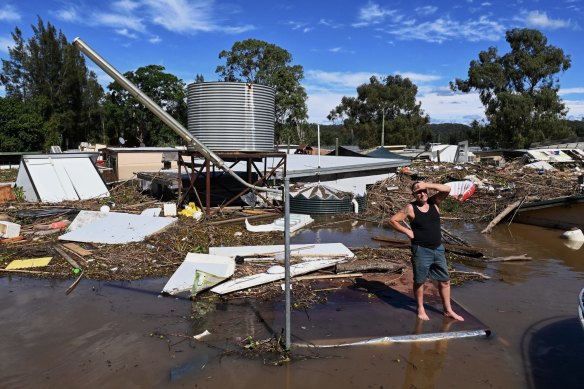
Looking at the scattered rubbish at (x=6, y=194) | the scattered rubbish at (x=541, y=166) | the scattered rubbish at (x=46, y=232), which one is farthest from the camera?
the scattered rubbish at (x=541, y=166)

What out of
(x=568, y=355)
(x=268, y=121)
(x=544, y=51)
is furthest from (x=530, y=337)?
(x=544, y=51)

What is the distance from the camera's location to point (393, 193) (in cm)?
1758

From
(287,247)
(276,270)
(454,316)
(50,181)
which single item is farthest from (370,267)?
(50,181)

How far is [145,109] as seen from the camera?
52938mm

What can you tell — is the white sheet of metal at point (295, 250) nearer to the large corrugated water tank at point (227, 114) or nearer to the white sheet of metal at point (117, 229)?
the white sheet of metal at point (117, 229)

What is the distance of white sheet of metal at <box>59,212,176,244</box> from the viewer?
9750 millimetres

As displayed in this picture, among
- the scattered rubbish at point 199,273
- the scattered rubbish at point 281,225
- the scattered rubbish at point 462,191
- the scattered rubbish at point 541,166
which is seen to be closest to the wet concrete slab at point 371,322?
the scattered rubbish at point 199,273

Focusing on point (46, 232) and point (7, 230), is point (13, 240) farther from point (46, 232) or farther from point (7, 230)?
point (46, 232)

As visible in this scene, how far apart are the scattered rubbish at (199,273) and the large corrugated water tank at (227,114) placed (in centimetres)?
530

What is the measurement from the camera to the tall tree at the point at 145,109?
53500mm

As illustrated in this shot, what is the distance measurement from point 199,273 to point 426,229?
139 inches

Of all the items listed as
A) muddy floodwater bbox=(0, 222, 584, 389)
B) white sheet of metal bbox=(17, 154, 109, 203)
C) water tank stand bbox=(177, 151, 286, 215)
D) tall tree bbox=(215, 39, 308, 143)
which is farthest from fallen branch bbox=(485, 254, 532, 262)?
tall tree bbox=(215, 39, 308, 143)

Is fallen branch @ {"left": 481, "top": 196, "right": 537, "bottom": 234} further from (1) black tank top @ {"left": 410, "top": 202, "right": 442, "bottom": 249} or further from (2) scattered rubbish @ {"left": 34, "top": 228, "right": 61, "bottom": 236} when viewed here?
(2) scattered rubbish @ {"left": 34, "top": 228, "right": 61, "bottom": 236}

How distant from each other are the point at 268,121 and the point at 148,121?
44.8m
